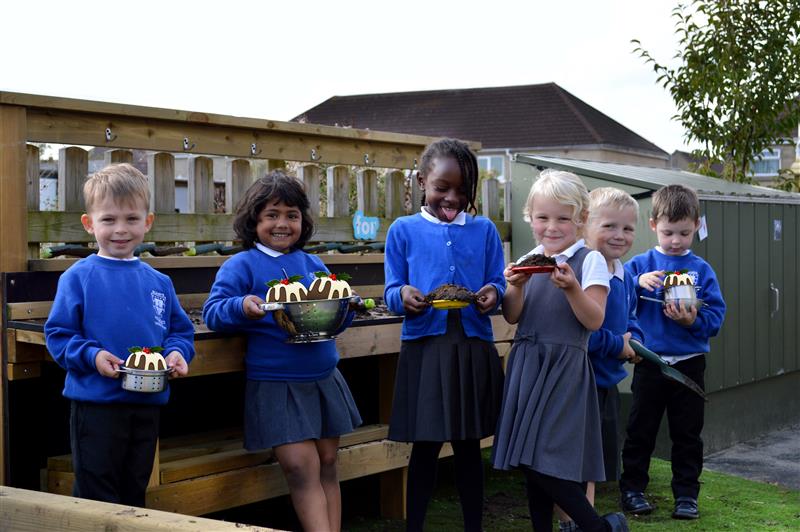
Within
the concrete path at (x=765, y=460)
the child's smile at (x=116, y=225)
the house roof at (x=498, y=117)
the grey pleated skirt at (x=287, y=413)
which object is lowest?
the concrete path at (x=765, y=460)

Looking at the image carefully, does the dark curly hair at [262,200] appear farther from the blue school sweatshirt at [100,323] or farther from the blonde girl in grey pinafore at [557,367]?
the blonde girl in grey pinafore at [557,367]

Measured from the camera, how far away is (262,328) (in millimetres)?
3693

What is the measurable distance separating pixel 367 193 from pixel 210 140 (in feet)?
4.49

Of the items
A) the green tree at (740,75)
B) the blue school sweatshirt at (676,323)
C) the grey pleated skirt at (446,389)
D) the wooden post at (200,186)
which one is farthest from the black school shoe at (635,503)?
the green tree at (740,75)

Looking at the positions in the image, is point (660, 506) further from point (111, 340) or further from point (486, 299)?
point (111, 340)

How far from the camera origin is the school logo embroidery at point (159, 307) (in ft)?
11.1

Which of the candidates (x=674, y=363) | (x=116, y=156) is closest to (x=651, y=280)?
(x=674, y=363)

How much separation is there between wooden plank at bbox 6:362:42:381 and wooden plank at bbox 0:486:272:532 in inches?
32.6

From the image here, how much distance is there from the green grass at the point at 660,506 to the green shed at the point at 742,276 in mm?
1097

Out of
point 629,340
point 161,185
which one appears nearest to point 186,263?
point 161,185

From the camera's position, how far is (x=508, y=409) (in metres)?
3.68

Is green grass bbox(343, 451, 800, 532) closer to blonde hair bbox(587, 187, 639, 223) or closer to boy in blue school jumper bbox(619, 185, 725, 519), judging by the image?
boy in blue school jumper bbox(619, 185, 725, 519)

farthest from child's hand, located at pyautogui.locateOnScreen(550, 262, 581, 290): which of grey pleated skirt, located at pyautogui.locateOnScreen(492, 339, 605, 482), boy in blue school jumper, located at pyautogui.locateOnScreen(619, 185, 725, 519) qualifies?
boy in blue school jumper, located at pyautogui.locateOnScreen(619, 185, 725, 519)

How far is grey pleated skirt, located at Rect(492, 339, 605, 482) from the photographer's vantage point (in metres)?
3.58
